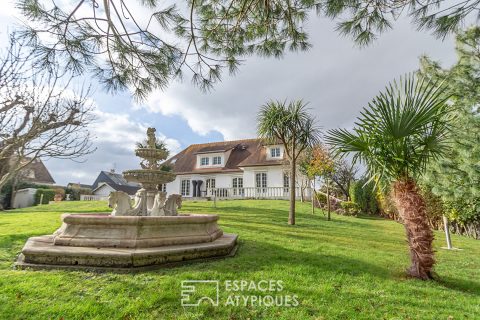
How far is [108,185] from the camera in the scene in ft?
118

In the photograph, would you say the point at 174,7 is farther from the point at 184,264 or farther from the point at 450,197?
the point at 450,197

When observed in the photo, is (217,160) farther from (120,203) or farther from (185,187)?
(120,203)

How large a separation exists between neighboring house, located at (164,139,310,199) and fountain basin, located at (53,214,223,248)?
1863 centimetres

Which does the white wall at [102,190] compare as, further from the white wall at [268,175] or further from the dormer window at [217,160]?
the white wall at [268,175]

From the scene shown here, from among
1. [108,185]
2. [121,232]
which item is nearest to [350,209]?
[121,232]

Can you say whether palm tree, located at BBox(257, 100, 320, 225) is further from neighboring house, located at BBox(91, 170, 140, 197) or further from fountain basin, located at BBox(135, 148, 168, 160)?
neighboring house, located at BBox(91, 170, 140, 197)

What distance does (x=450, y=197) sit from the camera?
11.5 metres

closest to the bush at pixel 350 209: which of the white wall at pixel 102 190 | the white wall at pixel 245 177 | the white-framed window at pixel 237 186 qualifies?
the white wall at pixel 245 177

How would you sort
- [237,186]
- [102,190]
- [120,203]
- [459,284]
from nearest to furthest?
1. [459,284]
2. [120,203]
3. [237,186]
4. [102,190]

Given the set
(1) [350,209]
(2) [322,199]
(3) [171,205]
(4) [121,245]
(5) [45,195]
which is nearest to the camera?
(4) [121,245]

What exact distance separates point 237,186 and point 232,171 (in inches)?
66.3

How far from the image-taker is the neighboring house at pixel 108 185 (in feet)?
117

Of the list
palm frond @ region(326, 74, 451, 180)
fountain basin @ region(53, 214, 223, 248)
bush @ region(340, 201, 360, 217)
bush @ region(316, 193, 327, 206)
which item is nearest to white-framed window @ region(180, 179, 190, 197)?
bush @ region(316, 193, 327, 206)

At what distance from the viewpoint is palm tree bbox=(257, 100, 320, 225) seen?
37.5 feet
